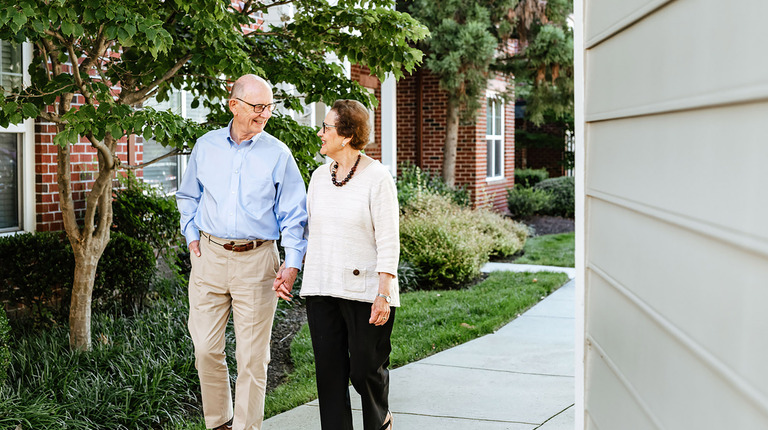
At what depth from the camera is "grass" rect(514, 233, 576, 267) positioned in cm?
1273

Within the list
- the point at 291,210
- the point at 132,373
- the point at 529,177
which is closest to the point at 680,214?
the point at 291,210

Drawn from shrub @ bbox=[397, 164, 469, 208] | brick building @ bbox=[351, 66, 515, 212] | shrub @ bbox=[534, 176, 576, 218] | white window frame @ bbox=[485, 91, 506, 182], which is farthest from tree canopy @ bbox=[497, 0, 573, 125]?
shrub @ bbox=[534, 176, 576, 218]

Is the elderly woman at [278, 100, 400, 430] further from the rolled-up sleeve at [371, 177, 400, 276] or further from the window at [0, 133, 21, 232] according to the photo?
the window at [0, 133, 21, 232]

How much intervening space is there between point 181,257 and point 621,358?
6884mm

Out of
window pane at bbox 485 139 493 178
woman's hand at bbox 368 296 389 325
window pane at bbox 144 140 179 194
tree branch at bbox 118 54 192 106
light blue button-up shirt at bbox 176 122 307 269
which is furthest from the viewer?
window pane at bbox 485 139 493 178

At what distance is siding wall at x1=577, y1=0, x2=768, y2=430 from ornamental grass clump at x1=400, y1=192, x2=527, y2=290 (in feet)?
27.2

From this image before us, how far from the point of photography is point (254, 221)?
13.8 ft

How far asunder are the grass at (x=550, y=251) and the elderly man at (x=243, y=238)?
872 cm

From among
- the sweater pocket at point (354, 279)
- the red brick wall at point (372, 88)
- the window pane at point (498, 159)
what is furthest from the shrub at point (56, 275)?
the window pane at point (498, 159)

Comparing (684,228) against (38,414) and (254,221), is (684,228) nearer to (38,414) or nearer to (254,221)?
(254,221)

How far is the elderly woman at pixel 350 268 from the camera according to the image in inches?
156

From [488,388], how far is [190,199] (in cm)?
260

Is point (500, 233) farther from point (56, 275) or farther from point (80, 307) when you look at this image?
point (80, 307)

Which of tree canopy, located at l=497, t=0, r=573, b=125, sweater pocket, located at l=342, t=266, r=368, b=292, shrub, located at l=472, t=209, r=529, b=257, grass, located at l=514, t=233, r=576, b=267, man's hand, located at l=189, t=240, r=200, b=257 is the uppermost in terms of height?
tree canopy, located at l=497, t=0, r=573, b=125
